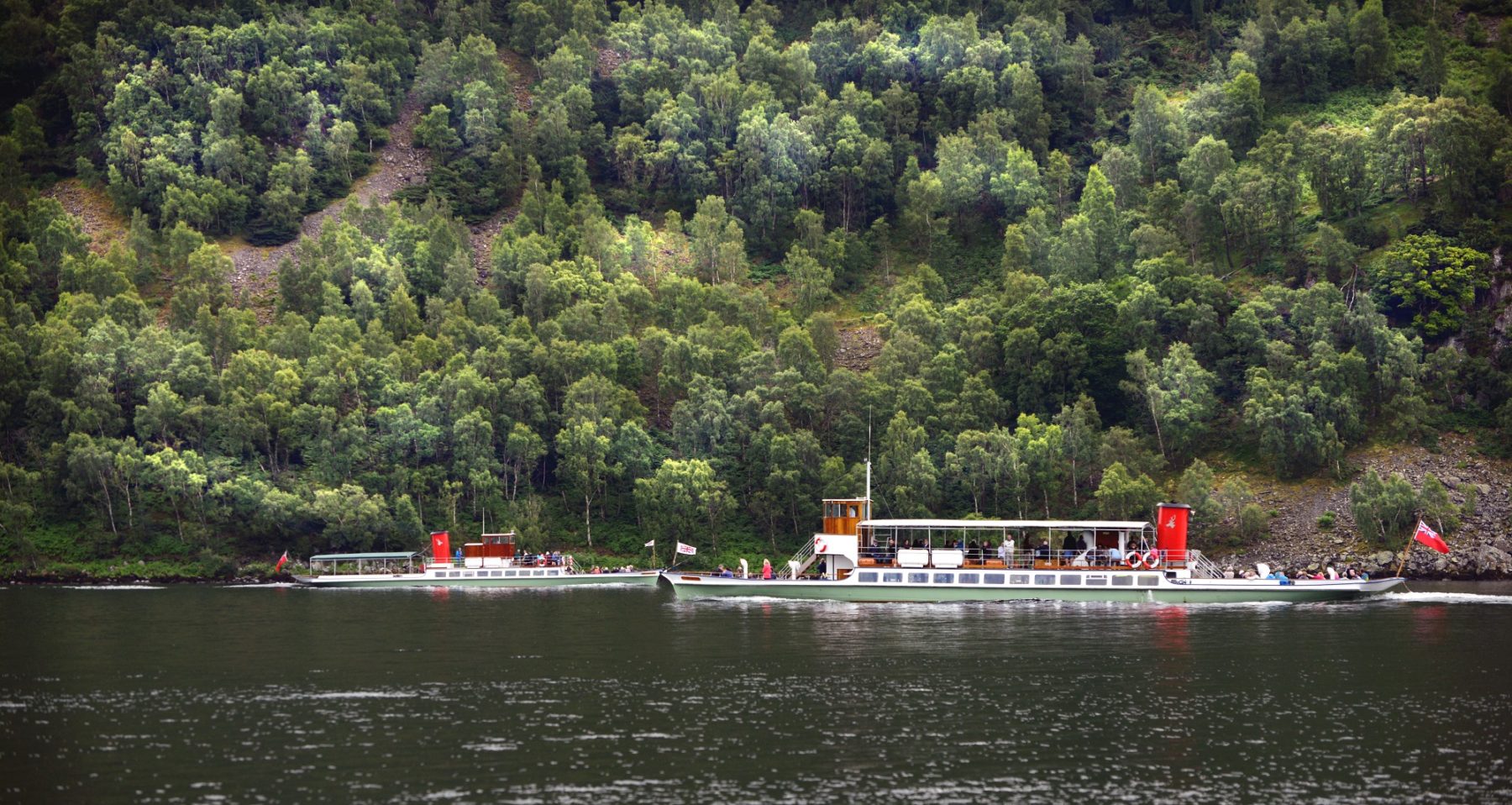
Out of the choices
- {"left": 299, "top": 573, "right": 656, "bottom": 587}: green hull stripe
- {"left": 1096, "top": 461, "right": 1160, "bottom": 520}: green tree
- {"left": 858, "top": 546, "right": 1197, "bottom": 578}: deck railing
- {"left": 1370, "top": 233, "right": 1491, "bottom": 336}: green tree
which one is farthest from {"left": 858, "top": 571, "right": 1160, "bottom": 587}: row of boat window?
{"left": 1370, "top": 233, "right": 1491, "bottom": 336}: green tree

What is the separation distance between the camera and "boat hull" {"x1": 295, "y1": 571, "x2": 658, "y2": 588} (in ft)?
436

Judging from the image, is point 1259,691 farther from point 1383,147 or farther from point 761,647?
point 1383,147

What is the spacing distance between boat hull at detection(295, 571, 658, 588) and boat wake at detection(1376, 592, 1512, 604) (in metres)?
62.2

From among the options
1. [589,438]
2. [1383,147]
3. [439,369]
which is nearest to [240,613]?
[589,438]

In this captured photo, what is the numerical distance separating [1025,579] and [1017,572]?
773mm

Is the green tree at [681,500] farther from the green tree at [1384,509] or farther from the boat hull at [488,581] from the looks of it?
the green tree at [1384,509]

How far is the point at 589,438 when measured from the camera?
146875 mm

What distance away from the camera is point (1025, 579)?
355 feet

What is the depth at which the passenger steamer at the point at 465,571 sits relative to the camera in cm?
13338

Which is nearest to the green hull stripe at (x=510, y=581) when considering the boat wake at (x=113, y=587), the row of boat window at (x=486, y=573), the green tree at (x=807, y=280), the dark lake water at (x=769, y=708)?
the row of boat window at (x=486, y=573)

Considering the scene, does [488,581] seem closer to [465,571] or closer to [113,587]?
[465,571]

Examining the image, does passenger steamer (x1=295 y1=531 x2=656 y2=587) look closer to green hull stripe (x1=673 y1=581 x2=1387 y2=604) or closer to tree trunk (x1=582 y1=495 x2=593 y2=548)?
tree trunk (x1=582 y1=495 x2=593 y2=548)

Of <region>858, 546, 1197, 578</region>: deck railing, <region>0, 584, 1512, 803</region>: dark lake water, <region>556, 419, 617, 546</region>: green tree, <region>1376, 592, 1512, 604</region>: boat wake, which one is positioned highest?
<region>556, 419, 617, 546</region>: green tree

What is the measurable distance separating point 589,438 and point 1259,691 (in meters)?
91.9
